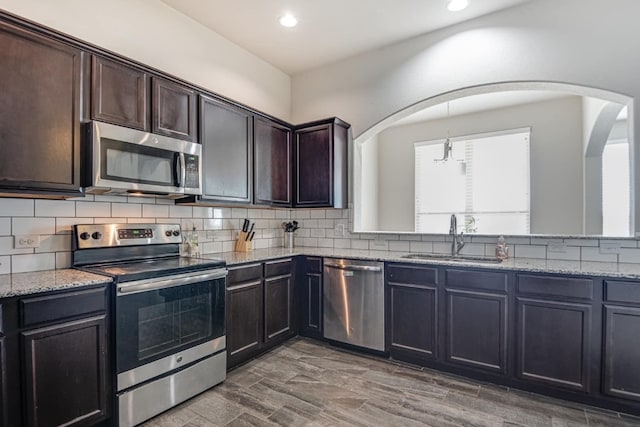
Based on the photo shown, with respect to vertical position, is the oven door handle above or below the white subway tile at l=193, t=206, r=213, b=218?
below

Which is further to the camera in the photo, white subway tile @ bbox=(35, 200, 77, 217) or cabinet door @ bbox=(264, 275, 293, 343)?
cabinet door @ bbox=(264, 275, 293, 343)

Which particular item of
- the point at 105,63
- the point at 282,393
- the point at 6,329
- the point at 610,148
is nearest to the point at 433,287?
the point at 282,393

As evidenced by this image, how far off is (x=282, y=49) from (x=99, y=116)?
7.34ft

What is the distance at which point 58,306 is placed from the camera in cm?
179

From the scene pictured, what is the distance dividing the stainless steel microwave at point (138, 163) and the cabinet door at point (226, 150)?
16cm

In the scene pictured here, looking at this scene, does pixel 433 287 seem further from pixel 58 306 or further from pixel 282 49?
pixel 282 49

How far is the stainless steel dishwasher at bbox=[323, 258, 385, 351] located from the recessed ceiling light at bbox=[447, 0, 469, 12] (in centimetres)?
235

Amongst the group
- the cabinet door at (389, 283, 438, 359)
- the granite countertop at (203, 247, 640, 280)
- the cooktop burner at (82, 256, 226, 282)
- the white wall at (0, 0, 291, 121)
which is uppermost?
the white wall at (0, 0, 291, 121)

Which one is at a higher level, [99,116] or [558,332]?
[99,116]

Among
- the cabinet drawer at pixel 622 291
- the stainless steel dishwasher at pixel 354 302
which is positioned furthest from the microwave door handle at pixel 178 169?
the cabinet drawer at pixel 622 291

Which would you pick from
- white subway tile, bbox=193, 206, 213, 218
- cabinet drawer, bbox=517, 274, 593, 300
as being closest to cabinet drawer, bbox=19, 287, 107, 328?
white subway tile, bbox=193, 206, 213, 218

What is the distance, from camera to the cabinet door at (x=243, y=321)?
9.16ft

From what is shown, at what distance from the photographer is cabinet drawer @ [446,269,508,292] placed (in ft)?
8.46

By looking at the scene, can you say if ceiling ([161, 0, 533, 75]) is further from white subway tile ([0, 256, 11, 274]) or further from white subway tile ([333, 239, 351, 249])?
white subway tile ([0, 256, 11, 274])
